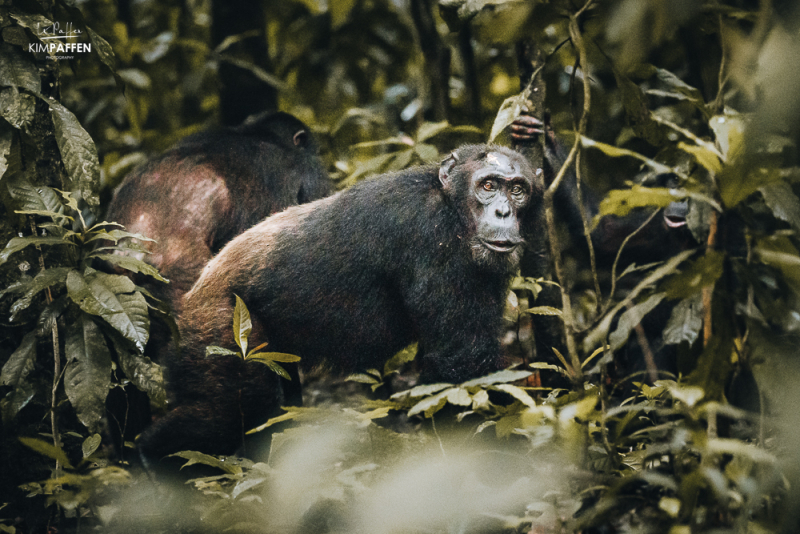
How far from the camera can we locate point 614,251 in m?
5.90

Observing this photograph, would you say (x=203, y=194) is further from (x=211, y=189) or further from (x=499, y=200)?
(x=499, y=200)

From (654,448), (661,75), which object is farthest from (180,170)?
(654,448)

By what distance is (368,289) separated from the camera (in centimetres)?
413

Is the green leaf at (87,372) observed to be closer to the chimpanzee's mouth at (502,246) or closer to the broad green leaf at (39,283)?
the broad green leaf at (39,283)

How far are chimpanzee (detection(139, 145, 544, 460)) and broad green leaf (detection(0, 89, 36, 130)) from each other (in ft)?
4.84

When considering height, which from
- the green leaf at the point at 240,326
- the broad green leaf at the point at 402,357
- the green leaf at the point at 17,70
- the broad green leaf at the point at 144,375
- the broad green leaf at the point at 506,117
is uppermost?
the green leaf at the point at 17,70

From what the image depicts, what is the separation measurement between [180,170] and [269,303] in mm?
1854

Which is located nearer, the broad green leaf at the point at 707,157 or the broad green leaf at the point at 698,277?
the broad green leaf at the point at 698,277

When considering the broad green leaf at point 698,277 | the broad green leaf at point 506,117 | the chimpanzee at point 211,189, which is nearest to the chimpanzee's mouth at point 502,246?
the broad green leaf at point 506,117

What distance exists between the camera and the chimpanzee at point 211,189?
4.95 metres

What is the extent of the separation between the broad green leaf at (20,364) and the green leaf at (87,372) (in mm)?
236

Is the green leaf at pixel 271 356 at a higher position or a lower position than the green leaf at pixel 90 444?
higher

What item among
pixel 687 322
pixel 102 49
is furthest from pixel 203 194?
pixel 687 322

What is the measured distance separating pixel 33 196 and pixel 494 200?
2649mm
